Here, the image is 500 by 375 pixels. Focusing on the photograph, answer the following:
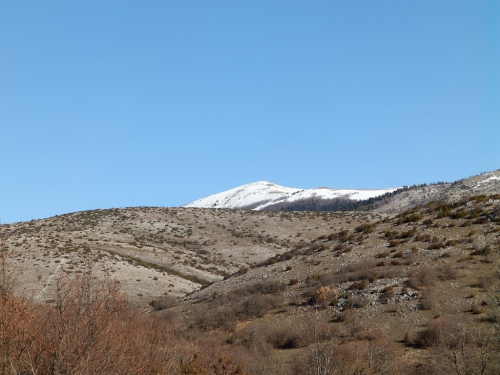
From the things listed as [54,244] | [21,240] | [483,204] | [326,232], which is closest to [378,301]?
[483,204]

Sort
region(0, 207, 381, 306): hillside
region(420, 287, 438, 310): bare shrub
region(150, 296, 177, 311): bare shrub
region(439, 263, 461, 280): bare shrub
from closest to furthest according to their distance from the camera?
1. region(420, 287, 438, 310): bare shrub
2. region(439, 263, 461, 280): bare shrub
3. region(150, 296, 177, 311): bare shrub
4. region(0, 207, 381, 306): hillside

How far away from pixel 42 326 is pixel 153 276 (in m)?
42.3

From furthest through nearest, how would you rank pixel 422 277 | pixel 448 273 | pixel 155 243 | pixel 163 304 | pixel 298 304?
pixel 155 243, pixel 163 304, pixel 298 304, pixel 422 277, pixel 448 273

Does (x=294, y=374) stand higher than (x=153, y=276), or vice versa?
(x=153, y=276)

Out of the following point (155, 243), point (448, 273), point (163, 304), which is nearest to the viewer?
point (448, 273)

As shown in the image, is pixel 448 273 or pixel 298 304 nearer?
pixel 448 273

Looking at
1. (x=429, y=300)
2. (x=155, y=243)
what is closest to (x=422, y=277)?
(x=429, y=300)

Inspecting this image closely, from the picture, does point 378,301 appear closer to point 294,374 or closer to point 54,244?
point 294,374

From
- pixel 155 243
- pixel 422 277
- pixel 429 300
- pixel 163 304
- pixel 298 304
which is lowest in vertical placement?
pixel 429 300

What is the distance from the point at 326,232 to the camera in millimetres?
82938

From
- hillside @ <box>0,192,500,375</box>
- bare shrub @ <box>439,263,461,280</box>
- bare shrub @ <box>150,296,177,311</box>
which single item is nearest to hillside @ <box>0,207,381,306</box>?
hillside @ <box>0,192,500,375</box>

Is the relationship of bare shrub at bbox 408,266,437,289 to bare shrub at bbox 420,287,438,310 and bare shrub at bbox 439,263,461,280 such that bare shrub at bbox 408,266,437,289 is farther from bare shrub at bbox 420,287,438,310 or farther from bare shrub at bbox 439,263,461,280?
bare shrub at bbox 420,287,438,310

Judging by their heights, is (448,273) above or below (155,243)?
below

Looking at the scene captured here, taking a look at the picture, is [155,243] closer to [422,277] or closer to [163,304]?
[163,304]
